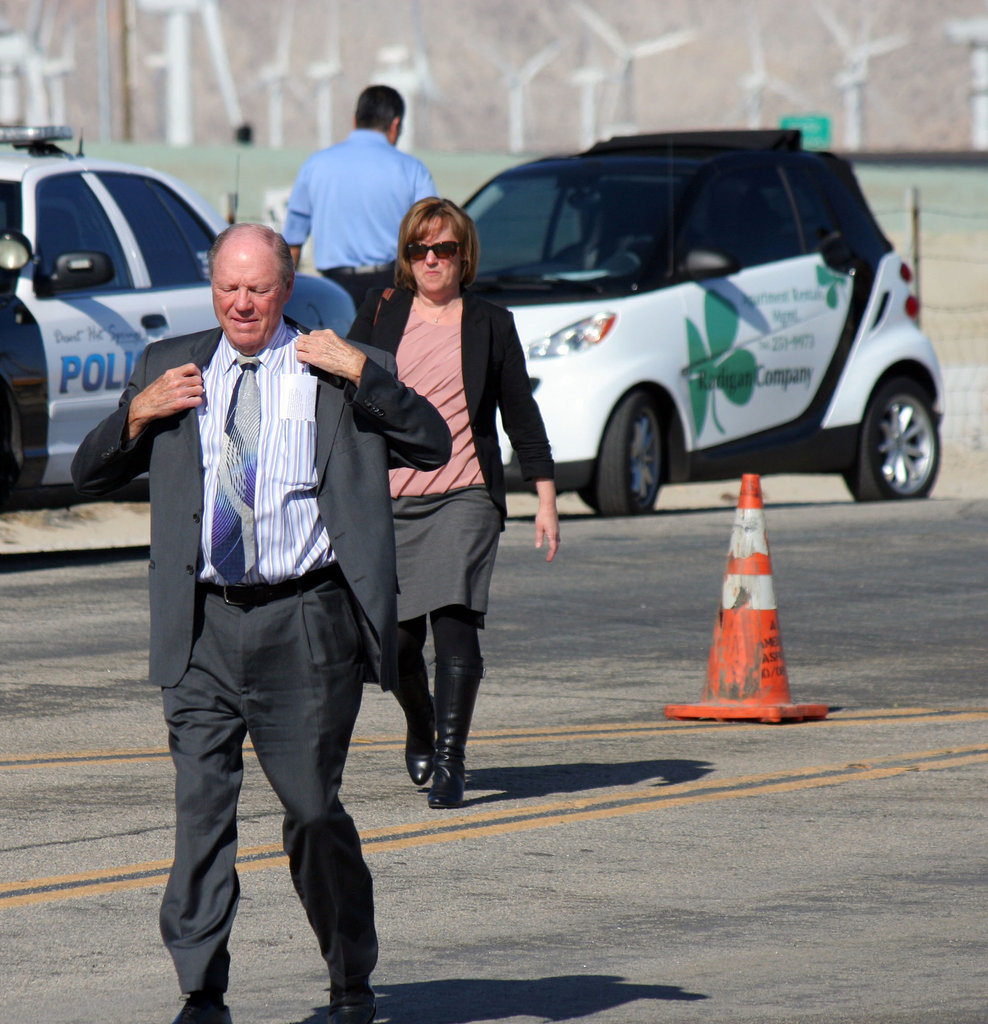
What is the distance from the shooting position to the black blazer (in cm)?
701

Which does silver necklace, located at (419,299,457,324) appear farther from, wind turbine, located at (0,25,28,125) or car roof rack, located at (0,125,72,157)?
wind turbine, located at (0,25,28,125)

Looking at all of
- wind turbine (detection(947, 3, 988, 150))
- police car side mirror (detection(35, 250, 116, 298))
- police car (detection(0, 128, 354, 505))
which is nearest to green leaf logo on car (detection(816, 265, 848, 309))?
police car (detection(0, 128, 354, 505))

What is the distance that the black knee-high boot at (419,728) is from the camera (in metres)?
7.05

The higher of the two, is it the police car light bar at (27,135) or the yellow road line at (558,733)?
the police car light bar at (27,135)

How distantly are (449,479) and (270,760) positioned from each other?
240 centimetres

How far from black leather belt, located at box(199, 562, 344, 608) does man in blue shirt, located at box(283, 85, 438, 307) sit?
8.63 metres

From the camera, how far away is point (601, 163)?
48.0 feet

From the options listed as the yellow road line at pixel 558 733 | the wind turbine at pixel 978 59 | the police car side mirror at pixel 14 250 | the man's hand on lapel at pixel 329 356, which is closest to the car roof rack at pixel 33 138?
the police car side mirror at pixel 14 250

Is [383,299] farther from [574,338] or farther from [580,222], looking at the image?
[580,222]

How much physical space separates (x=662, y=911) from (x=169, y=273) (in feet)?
23.4

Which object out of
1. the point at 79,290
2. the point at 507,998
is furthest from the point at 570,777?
the point at 79,290

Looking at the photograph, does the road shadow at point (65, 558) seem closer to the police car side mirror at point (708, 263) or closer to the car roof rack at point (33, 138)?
the car roof rack at point (33, 138)

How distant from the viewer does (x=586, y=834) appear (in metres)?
6.62

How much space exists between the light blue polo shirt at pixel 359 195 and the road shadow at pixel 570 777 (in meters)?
6.09
